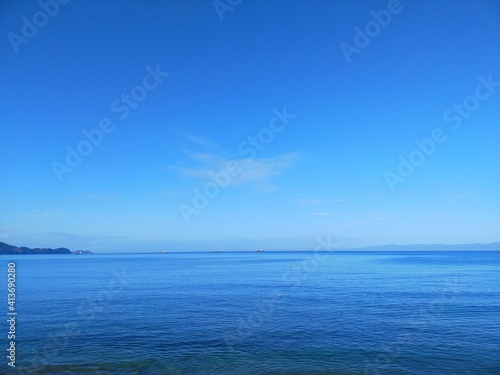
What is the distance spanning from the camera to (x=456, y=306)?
44125 mm

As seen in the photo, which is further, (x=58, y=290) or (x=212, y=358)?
(x=58, y=290)

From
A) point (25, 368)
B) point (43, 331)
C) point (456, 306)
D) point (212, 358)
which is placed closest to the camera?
point (25, 368)

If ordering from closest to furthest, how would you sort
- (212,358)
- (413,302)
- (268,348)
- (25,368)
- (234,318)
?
(25,368) → (212,358) → (268,348) → (234,318) → (413,302)

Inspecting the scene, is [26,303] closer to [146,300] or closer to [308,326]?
[146,300]

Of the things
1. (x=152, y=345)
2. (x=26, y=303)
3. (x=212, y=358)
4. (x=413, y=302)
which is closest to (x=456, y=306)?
(x=413, y=302)

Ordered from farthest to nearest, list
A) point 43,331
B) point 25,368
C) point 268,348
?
point 43,331, point 268,348, point 25,368

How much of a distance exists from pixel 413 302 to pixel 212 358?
34626mm

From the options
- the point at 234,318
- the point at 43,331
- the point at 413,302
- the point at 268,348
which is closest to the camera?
the point at 268,348

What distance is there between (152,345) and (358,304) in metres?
28.8

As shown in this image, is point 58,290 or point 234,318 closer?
point 234,318

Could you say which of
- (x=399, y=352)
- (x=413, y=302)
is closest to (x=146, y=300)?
(x=399, y=352)

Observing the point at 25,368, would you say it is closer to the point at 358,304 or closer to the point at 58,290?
the point at 358,304

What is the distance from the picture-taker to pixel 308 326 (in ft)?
110

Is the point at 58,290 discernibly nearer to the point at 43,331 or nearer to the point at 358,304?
the point at 43,331
